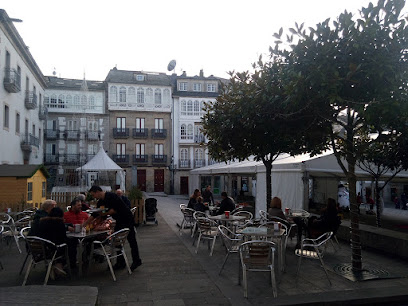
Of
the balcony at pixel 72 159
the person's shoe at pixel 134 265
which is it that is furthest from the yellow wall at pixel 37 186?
the balcony at pixel 72 159

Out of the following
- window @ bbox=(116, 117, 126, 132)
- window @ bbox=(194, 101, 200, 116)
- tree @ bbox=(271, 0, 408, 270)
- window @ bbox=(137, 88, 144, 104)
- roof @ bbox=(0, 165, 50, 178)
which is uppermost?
window @ bbox=(137, 88, 144, 104)

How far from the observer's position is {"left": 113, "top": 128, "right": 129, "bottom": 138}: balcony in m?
38.1

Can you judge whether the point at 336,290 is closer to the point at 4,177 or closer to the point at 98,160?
the point at 4,177

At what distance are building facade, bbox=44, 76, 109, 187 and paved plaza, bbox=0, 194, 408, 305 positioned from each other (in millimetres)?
30871

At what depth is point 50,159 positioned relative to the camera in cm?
3662

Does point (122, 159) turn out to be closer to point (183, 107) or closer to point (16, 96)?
point (183, 107)

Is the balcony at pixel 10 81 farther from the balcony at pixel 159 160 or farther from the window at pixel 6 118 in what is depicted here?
the balcony at pixel 159 160

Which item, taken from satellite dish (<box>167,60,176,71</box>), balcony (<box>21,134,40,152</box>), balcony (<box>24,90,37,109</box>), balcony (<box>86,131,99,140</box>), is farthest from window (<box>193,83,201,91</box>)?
balcony (<box>21,134,40,152</box>)

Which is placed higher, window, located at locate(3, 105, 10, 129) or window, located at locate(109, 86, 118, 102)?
window, located at locate(109, 86, 118, 102)

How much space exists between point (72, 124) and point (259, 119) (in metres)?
33.1

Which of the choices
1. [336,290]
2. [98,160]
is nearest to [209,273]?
[336,290]

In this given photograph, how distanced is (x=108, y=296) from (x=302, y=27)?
525cm

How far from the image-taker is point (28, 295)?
4.83 m

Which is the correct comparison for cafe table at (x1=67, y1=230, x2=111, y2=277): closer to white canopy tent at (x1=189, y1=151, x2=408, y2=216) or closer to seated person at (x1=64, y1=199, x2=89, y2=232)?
seated person at (x1=64, y1=199, x2=89, y2=232)
